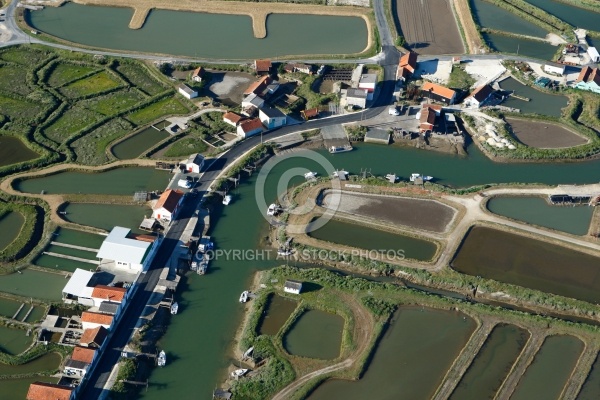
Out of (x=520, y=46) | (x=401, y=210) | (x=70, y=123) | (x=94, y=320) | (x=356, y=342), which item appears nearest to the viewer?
(x=94, y=320)

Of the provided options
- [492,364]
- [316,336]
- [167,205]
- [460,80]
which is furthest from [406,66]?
[492,364]

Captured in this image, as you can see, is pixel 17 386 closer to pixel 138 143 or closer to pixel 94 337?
pixel 94 337

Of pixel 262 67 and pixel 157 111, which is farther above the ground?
pixel 262 67

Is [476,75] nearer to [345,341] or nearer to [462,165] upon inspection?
[462,165]

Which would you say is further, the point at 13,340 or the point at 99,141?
the point at 99,141

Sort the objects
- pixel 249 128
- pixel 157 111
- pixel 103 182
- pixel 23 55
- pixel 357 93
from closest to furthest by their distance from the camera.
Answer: pixel 103 182, pixel 249 128, pixel 157 111, pixel 357 93, pixel 23 55

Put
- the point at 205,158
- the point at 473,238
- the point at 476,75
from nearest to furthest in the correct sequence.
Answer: the point at 473,238 < the point at 205,158 < the point at 476,75

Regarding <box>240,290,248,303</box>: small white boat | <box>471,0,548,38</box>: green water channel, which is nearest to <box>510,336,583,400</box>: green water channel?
<box>240,290,248,303</box>: small white boat

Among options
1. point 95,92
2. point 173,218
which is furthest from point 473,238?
point 95,92
